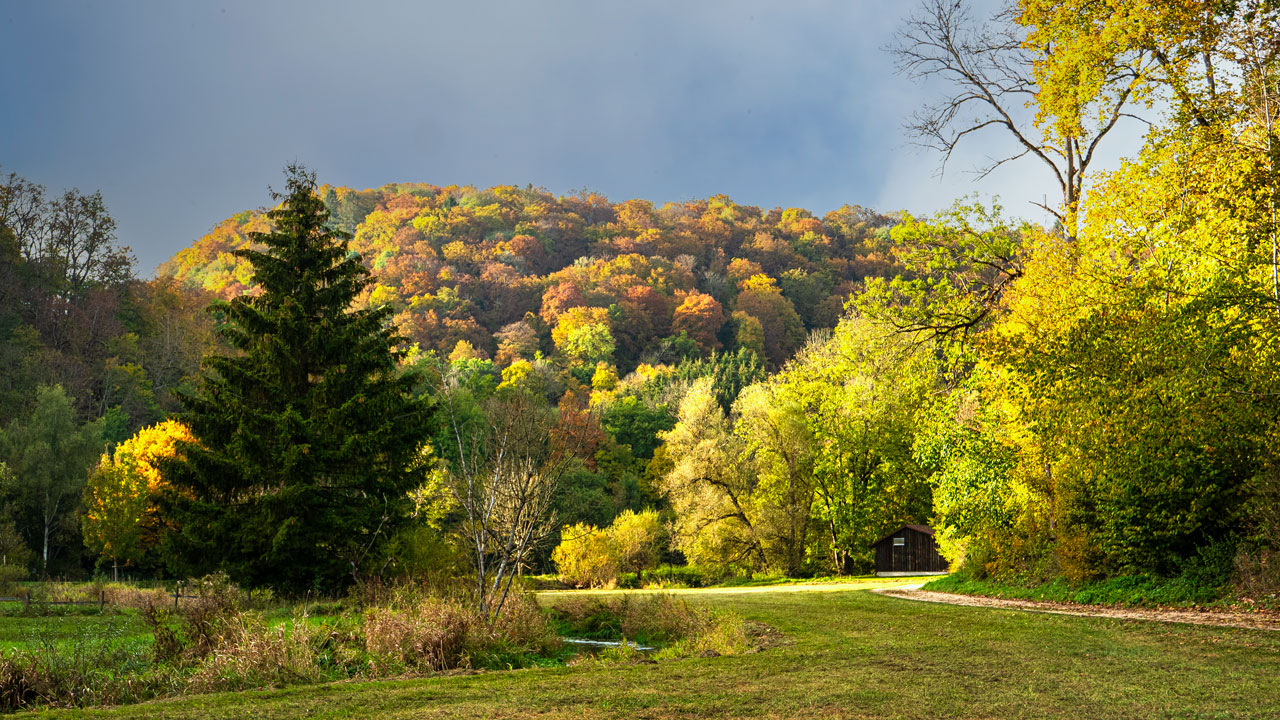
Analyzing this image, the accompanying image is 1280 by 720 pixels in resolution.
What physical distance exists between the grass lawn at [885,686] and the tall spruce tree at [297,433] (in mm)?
12605

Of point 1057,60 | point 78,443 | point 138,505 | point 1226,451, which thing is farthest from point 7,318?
point 1226,451

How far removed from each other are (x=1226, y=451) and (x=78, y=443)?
41644 mm

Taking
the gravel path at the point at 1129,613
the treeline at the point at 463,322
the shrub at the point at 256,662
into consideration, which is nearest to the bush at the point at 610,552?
the treeline at the point at 463,322

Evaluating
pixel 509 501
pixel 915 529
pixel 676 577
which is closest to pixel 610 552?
pixel 676 577

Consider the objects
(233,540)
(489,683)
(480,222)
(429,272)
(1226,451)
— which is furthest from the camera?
(480,222)

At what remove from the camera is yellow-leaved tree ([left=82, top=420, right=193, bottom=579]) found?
104 ft

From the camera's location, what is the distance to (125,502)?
3209 cm

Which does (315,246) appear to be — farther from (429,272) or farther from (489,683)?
(429,272)

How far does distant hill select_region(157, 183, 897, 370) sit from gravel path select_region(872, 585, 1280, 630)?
55.2 m

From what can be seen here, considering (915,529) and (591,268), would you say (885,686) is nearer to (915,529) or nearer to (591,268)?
(915,529)

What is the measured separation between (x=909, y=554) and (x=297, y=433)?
85.1 ft

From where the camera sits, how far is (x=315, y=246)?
2369 cm

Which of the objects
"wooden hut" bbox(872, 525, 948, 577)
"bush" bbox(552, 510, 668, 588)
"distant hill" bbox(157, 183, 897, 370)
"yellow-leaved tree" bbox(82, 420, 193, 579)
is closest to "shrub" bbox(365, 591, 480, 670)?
"yellow-leaved tree" bbox(82, 420, 193, 579)

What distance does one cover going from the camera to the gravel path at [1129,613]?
468 inches
